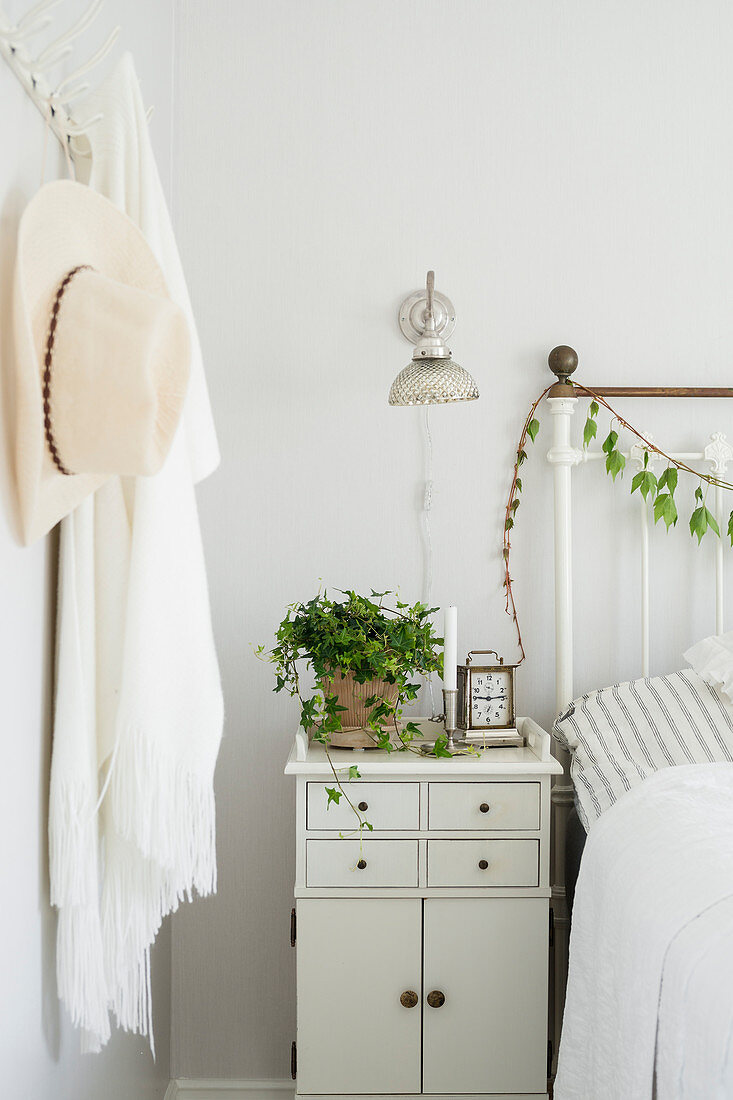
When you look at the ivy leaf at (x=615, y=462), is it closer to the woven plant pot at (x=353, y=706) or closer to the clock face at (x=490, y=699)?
the clock face at (x=490, y=699)

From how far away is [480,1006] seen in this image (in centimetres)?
175

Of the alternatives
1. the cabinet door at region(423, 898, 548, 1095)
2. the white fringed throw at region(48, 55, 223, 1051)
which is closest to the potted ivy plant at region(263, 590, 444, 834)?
the cabinet door at region(423, 898, 548, 1095)

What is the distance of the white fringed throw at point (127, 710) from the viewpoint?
1.16 m

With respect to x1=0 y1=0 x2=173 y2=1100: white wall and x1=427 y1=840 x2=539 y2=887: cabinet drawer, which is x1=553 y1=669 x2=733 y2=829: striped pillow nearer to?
x1=427 y1=840 x2=539 y2=887: cabinet drawer

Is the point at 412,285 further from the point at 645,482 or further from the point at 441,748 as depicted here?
the point at 441,748

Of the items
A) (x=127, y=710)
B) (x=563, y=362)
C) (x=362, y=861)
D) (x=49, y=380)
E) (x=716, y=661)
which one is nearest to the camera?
(x=49, y=380)

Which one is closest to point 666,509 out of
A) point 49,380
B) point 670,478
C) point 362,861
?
point 670,478

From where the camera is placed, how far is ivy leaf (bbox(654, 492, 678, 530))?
2.07 m

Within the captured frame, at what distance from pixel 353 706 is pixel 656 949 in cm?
75

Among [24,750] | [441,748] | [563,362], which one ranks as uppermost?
[563,362]

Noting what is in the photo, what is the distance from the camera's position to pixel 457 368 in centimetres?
184

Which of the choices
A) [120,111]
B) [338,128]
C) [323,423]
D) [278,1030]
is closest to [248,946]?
[278,1030]

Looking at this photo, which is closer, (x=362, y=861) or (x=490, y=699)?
(x=362, y=861)

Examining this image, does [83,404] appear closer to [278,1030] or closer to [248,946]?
[248,946]
